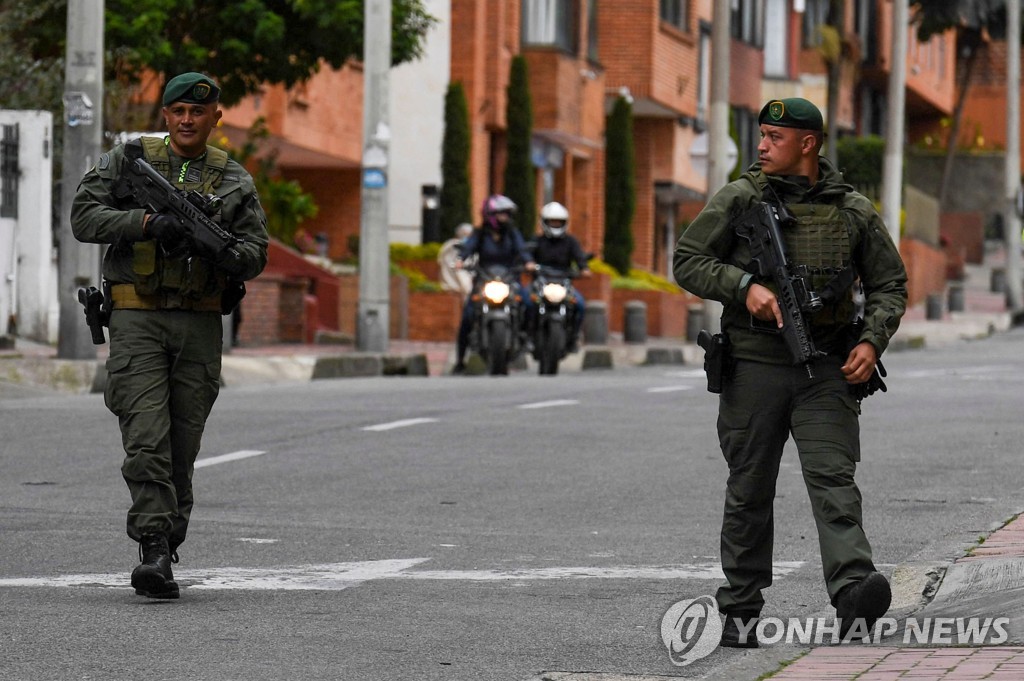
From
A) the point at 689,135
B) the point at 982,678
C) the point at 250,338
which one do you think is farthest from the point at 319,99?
the point at 982,678

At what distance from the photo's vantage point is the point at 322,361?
23.0 m

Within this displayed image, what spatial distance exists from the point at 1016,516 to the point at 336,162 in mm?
29016

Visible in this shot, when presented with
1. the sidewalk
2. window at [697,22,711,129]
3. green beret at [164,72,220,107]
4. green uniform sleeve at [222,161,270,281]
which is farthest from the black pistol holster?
window at [697,22,711,129]

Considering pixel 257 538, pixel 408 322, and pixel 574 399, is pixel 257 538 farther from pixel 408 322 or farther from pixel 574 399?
pixel 408 322

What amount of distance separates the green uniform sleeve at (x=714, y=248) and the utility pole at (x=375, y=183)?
17.8 m

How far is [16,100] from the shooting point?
2405 centimetres

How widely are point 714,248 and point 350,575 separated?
2217mm

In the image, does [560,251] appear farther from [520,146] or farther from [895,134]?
[895,134]

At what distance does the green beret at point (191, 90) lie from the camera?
837 centimetres

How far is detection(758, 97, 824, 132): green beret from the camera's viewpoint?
285 inches

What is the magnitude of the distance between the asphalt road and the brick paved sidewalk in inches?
6.3

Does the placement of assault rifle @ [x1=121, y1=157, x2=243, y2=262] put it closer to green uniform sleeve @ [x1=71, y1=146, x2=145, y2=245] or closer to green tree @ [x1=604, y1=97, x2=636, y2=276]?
green uniform sleeve @ [x1=71, y1=146, x2=145, y2=245]

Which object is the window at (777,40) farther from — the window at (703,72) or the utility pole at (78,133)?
the utility pole at (78,133)

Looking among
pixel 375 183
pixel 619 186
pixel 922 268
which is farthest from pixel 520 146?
pixel 922 268
